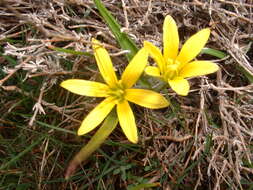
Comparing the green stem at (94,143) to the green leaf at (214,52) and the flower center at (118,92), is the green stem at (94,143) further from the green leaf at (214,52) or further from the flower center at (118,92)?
the green leaf at (214,52)

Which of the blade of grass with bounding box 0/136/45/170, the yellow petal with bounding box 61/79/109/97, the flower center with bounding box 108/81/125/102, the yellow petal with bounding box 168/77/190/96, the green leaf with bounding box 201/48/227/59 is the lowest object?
the blade of grass with bounding box 0/136/45/170

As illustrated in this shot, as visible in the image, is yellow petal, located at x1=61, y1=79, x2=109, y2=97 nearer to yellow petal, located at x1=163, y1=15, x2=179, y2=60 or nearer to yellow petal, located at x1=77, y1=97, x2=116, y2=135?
yellow petal, located at x1=77, y1=97, x2=116, y2=135

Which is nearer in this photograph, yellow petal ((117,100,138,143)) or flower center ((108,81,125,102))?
yellow petal ((117,100,138,143))

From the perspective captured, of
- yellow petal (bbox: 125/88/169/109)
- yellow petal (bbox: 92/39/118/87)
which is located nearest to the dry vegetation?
yellow petal (bbox: 92/39/118/87)

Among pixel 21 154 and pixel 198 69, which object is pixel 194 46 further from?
pixel 21 154

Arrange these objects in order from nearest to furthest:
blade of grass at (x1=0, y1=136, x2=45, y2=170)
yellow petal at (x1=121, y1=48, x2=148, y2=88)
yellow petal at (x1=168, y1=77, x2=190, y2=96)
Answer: yellow petal at (x1=168, y1=77, x2=190, y2=96) < yellow petal at (x1=121, y1=48, x2=148, y2=88) < blade of grass at (x1=0, y1=136, x2=45, y2=170)

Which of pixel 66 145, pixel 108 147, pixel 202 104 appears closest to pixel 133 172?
pixel 108 147

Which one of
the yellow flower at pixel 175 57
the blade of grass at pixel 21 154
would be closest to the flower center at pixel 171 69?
the yellow flower at pixel 175 57
